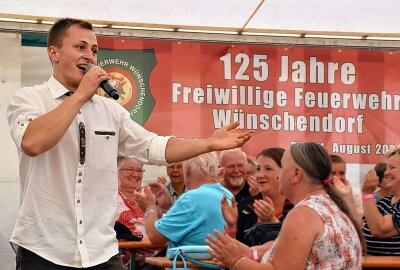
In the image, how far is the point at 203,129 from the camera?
6656 mm

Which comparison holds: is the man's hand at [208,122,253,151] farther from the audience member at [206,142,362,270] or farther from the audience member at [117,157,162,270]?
the audience member at [117,157,162,270]

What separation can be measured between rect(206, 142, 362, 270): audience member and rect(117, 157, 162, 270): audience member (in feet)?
7.98

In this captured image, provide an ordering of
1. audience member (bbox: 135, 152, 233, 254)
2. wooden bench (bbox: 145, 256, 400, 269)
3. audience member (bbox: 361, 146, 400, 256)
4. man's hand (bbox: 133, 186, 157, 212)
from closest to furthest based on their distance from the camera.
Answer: wooden bench (bbox: 145, 256, 400, 269), audience member (bbox: 361, 146, 400, 256), audience member (bbox: 135, 152, 233, 254), man's hand (bbox: 133, 186, 157, 212)

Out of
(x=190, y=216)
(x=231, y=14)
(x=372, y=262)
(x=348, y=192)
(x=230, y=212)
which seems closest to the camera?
(x=348, y=192)

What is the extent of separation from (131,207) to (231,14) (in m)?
1.78

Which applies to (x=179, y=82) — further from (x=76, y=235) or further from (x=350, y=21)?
(x=76, y=235)

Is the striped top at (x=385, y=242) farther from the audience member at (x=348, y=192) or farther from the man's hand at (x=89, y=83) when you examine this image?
the man's hand at (x=89, y=83)

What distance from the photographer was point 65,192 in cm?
262

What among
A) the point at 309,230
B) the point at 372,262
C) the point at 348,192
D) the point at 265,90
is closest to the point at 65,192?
the point at 309,230

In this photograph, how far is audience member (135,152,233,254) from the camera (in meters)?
4.77

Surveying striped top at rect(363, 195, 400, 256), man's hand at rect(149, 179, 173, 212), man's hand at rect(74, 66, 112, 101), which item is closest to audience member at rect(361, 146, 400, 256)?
striped top at rect(363, 195, 400, 256)

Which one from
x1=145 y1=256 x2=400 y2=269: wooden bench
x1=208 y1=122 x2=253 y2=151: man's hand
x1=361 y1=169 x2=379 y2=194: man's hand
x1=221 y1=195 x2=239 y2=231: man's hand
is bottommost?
x1=145 y1=256 x2=400 y2=269: wooden bench

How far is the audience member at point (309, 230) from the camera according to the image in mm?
3016

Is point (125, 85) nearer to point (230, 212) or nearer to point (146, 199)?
point (146, 199)
